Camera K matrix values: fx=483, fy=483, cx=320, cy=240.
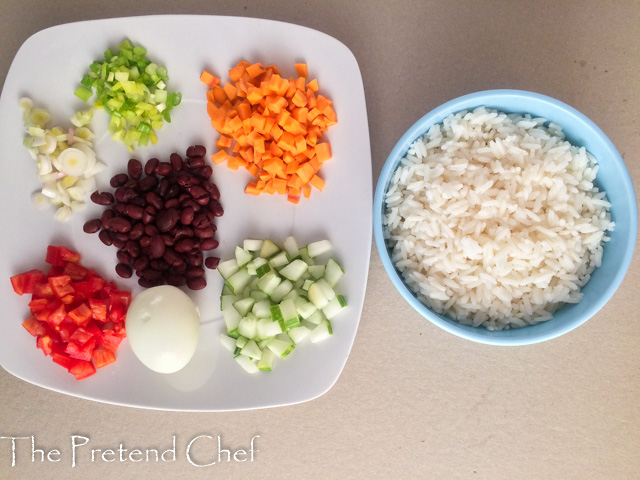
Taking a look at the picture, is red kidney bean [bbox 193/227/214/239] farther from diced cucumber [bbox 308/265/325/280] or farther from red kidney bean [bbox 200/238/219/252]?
diced cucumber [bbox 308/265/325/280]

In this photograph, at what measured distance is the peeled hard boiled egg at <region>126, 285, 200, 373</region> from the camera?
1222 millimetres

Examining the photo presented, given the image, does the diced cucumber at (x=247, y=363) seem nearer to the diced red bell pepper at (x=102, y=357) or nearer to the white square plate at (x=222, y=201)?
the white square plate at (x=222, y=201)

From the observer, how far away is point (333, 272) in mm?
1292

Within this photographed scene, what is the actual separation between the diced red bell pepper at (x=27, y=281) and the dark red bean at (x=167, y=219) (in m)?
0.35

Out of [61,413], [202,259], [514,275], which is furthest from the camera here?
[61,413]

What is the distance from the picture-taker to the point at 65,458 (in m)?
1.42

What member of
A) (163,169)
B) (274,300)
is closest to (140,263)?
(163,169)

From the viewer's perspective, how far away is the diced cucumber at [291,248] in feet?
4.35

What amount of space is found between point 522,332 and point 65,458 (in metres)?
1.34

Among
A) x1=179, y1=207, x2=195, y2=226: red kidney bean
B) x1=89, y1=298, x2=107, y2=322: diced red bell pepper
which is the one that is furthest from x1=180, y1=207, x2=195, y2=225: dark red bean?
x1=89, y1=298, x2=107, y2=322: diced red bell pepper

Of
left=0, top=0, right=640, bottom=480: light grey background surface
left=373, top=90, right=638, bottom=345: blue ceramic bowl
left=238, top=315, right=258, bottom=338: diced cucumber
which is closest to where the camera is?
left=373, top=90, right=638, bottom=345: blue ceramic bowl

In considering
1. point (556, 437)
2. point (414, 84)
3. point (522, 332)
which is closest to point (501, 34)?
point (414, 84)

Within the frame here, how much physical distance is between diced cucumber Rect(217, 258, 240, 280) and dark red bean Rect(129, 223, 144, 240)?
8.9 inches

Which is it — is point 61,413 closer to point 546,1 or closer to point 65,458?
point 65,458
